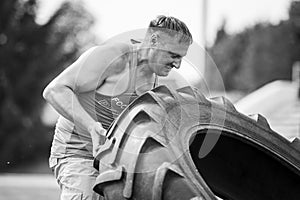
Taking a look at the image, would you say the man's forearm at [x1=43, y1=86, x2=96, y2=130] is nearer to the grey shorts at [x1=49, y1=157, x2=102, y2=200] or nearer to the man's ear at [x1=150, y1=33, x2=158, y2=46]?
the grey shorts at [x1=49, y1=157, x2=102, y2=200]

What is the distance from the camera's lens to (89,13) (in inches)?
1545

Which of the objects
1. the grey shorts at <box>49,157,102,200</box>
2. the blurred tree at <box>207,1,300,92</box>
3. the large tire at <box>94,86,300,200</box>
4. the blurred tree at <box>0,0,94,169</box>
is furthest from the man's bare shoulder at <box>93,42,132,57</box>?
the blurred tree at <box>207,1,300,92</box>

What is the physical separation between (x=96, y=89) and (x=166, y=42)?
0.50 m

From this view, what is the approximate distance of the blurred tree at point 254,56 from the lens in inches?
1583

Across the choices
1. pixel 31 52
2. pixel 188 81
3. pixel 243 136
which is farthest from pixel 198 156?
pixel 31 52

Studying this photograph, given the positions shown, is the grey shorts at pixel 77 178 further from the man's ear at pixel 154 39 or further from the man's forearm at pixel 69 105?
the man's ear at pixel 154 39

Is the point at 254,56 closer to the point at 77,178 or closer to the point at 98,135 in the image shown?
the point at 77,178

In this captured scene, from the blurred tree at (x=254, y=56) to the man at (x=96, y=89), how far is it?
105ft

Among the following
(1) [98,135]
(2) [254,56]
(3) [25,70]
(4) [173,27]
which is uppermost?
(4) [173,27]

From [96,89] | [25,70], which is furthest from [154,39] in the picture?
[25,70]

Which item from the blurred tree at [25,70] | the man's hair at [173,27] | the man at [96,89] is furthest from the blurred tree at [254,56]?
the man's hair at [173,27]

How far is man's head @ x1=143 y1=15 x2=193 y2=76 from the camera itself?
4500 millimetres

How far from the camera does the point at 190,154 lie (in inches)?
181

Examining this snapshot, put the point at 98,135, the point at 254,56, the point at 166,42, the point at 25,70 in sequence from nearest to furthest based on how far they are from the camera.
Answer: the point at 98,135, the point at 166,42, the point at 25,70, the point at 254,56
